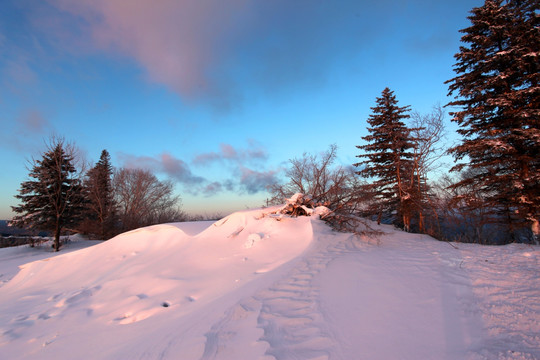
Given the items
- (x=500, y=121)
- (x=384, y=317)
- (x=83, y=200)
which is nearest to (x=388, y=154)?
(x=500, y=121)

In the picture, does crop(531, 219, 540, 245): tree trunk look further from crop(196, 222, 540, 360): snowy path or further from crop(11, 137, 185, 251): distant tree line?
crop(11, 137, 185, 251): distant tree line

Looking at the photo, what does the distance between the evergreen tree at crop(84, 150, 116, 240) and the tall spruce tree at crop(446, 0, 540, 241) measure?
2708 centimetres

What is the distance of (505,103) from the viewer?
9.49m

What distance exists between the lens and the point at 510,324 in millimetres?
2389

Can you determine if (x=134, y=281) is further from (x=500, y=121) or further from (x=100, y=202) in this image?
(x=100, y=202)

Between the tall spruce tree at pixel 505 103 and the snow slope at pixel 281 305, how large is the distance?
20.1ft

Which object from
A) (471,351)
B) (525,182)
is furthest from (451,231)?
(471,351)

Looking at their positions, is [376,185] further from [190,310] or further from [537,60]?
[190,310]

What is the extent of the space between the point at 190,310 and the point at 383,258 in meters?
4.40

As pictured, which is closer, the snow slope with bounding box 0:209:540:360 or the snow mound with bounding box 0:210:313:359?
the snow slope with bounding box 0:209:540:360

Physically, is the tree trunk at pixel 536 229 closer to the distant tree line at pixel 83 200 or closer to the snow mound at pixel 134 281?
the snow mound at pixel 134 281

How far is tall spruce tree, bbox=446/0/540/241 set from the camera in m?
9.36

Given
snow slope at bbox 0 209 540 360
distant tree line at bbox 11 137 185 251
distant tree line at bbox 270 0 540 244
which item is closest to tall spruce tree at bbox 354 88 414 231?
distant tree line at bbox 270 0 540 244

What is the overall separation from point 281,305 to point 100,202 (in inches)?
1044
